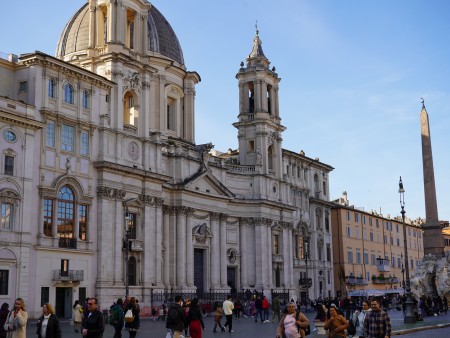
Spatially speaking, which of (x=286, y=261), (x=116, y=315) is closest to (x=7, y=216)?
(x=116, y=315)

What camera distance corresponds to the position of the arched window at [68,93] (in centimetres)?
4294

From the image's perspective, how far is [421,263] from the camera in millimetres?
45250

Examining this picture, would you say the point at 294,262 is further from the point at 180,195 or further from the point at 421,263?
the point at 421,263

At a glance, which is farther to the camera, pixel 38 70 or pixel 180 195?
pixel 180 195

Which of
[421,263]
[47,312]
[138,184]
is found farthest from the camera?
[138,184]

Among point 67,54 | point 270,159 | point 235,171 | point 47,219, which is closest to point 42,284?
point 47,219

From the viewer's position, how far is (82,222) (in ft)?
142

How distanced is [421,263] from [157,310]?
18.6m

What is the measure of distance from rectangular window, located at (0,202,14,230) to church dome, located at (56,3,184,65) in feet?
68.5

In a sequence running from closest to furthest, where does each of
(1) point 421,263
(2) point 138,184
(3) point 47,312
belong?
1. (3) point 47,312
2. (1) point 421,263
3. (2) point 138,184

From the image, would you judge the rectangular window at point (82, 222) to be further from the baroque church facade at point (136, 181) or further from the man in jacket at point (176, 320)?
the man in jacket at point (176, 320)

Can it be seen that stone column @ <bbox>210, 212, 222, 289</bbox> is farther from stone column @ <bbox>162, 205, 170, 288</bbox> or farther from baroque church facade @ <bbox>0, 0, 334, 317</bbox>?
stone column @ <bbox>162, 205, 170, 288</bbox>

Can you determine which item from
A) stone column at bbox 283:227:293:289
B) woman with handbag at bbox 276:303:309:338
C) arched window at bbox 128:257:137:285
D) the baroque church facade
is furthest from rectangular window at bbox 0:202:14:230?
stone column at bbox 283:227:293:289

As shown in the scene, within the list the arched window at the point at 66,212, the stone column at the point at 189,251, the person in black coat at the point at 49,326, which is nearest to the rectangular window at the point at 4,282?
the arched window at the point at 66,212
